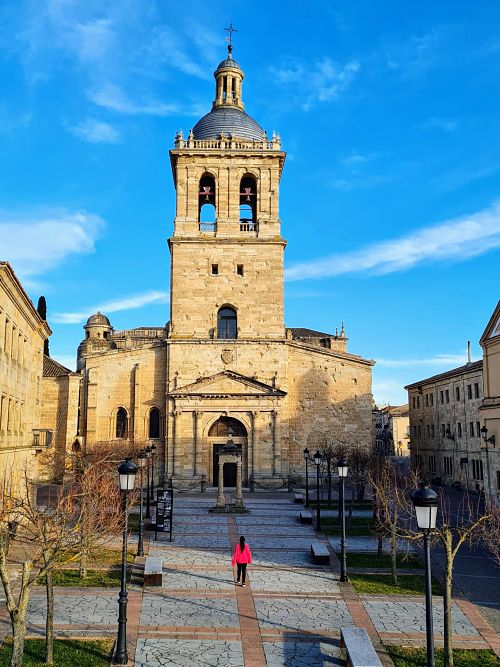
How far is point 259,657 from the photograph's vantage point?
1256 cm

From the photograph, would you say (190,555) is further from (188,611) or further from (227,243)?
(227,243)

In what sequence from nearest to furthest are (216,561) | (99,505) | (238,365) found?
(99,505), (216,561), (238,365)

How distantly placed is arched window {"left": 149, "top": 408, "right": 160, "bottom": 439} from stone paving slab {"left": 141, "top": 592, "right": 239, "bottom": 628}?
29292 mm

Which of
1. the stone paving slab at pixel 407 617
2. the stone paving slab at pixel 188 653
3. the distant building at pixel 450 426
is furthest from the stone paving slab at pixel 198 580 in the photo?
the distant building at pixel 450 426

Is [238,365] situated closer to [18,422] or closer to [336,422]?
[336,422]

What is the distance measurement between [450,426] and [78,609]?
1631 inches

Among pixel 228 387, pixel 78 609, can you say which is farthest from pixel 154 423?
pixel 78 609

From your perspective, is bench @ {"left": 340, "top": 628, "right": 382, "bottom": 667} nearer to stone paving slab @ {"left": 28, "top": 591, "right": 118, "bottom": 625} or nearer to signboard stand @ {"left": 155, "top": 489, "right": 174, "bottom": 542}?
stone paving slab @ {"left": 28, "top": 591, "right": 118, "bottom": 625}

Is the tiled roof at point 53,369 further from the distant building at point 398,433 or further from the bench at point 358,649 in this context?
the distant building at point 398,433

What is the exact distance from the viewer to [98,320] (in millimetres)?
75062

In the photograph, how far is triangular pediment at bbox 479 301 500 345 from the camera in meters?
29.5

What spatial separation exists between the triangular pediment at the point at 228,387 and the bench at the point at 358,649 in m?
31.4

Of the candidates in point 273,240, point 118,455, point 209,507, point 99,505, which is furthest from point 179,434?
point 99,505

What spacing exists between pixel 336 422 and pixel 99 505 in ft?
99.1
